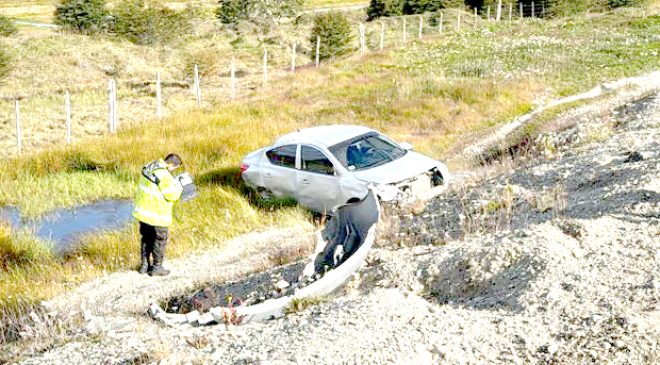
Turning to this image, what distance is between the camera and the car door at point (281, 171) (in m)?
12.2

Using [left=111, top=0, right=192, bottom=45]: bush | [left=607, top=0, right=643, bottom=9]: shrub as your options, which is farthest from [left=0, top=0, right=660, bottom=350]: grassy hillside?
[left=111, top=0, right=192, bottom=45]: bush

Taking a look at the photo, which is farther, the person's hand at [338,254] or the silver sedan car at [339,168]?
the silver sedan car at [339,168]

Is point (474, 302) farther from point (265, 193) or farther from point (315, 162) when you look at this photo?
point (265, 193)

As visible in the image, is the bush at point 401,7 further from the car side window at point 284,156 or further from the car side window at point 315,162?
the car side window at point 315,162

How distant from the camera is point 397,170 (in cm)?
1110

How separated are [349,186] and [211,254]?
7.61ft

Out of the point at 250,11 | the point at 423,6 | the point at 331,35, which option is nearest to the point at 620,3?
the point at 423,6

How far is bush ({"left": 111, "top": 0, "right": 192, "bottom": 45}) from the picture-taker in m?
40.4

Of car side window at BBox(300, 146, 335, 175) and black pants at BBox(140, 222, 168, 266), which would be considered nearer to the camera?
black pants at BBox(140, 222, 168, 266)

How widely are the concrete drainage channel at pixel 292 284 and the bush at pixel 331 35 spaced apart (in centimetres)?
2560

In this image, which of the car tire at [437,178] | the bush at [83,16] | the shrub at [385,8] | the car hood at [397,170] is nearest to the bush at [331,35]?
the shrub at [385,8]

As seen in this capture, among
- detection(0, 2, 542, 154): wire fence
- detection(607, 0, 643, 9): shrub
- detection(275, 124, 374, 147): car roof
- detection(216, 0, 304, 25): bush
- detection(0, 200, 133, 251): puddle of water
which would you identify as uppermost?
detection(607, 0, 643, 9): shrub

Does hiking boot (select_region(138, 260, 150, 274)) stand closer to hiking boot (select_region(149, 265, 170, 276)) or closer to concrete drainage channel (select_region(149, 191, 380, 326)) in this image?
hiking boot (select_region(149, 265, 170, 276))

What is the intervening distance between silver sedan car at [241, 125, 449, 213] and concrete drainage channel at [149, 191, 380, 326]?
1723 mm
